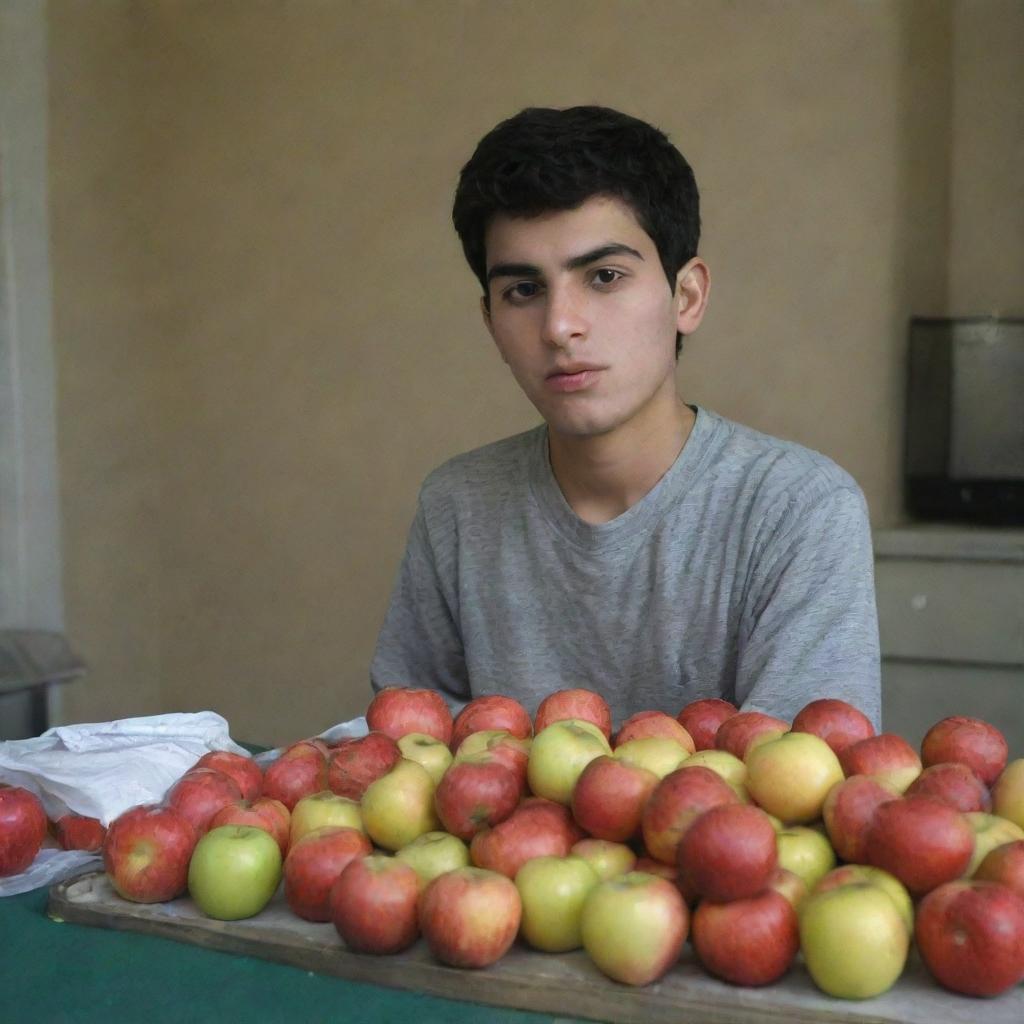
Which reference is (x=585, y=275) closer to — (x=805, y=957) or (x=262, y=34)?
(x=805, y=957)

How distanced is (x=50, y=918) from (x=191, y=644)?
282 cm

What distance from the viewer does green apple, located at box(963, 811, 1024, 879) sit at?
0.94m

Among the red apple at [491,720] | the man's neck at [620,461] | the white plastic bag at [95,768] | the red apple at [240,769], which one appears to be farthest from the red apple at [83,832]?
the man's neck at [620,461]

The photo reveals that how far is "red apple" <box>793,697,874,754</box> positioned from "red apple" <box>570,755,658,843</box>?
0.20m

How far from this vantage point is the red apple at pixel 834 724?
112 cm

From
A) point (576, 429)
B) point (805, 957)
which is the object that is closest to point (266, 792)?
point (805, 957)

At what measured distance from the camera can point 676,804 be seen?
935 mm

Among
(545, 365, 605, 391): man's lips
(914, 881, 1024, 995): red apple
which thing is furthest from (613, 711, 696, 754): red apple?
(545, 365, 605, 391): man's lips

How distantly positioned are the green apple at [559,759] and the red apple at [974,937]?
289 mm

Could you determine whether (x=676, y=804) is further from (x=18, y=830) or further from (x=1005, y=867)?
(x=18, y=830)

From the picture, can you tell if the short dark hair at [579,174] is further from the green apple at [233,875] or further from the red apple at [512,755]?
the green apple at [233,875]

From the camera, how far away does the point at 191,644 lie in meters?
3.83

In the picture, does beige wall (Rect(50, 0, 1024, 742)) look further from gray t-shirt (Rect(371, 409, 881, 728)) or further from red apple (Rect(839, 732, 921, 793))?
red apple (Rect(839, 732, 921, 793))

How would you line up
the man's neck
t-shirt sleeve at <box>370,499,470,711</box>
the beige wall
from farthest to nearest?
the beige wall, t-shirt sleeve at <box>370,499,470,711</box>, the man's neck
